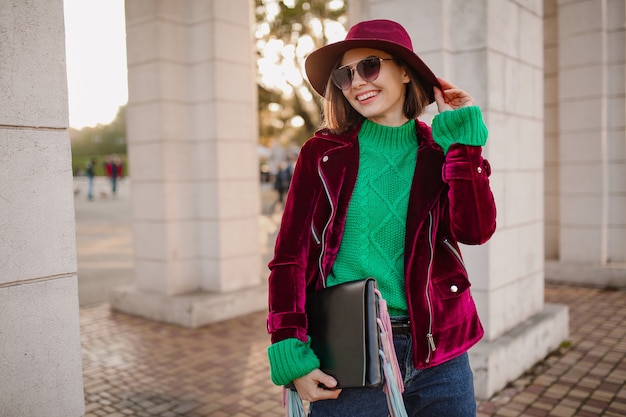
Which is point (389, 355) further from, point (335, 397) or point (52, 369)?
point (52, 369)

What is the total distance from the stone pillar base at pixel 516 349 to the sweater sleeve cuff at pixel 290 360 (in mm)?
2639

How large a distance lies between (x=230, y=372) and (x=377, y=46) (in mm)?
3708

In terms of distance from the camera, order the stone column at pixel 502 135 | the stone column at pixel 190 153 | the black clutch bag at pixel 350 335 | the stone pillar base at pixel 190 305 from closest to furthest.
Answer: the black clutch bag at pixel 350 335 < the stone column at pixel 502 135 < the stone pillar base at pixel 190 305 < the stone column at pixel 190 153

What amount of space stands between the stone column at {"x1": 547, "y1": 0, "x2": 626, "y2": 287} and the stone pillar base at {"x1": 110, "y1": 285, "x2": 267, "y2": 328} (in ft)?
14.5

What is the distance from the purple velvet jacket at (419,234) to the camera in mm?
1833

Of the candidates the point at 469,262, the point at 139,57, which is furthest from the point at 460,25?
the point at 139,57

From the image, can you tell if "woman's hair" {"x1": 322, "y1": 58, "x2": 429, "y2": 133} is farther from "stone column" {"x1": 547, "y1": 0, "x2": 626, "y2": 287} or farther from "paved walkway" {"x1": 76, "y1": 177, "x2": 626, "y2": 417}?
"stone column" {"x1": 547, "y1": 0, "x2": 626, "y2": 287}

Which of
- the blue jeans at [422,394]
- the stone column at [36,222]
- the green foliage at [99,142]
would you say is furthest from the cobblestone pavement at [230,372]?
the green foliage at [99,142]

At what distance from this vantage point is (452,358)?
1.92 m

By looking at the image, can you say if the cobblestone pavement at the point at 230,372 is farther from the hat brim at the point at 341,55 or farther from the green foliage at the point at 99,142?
the green foliage at the point at 99,142

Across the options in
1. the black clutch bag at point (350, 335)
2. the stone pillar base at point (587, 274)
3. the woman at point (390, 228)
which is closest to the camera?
the black clutch bag at point (350, 335)

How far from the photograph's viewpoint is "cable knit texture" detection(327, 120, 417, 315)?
1885 millimetres

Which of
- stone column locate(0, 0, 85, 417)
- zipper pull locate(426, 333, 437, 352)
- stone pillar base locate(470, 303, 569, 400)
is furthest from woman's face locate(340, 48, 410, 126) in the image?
stone pillar base locate(470, 303, 569, 400)

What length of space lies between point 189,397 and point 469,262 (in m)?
2.42
